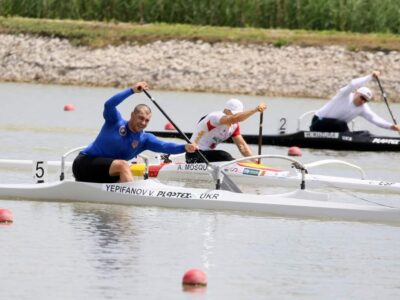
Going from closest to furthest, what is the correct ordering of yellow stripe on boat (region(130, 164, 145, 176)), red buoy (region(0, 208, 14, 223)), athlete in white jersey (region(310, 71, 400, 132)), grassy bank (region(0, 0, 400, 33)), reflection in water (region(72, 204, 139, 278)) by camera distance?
reflection in water (region(72, 204, 139, 278)) → red buoy (region(0, 208, 14, 223)) → yellow stripe on boat (region(130, 164, 145, 176)) → athlete in white jersey (region(310, 71, 400, 132)) → grassy bank (region(0, 0, 400, 33))

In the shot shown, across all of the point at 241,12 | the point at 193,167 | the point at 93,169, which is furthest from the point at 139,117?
the point at 241,12

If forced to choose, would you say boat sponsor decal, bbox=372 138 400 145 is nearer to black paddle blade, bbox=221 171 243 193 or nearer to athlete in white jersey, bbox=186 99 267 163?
athlete in white jersey, bbox=186 99 267 163

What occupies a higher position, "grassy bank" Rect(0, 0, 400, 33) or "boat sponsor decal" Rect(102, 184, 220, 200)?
"grassy bank" Rect(0, 0, 400, 33)

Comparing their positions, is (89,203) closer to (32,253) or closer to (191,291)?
(32,253)

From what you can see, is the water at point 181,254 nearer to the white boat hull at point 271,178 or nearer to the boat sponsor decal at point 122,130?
the white boat hull at point 271,178

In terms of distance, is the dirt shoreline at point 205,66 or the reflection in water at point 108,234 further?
the dirt shoreline at point 205,66

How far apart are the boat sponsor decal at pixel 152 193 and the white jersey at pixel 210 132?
3763 mm

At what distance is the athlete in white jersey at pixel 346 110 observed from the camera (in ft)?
100

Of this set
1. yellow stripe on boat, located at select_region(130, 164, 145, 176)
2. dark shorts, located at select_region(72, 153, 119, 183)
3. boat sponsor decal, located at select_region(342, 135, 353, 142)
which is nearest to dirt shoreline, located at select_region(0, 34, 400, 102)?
boat sponsor decal, located at select_region(342, 135, 353, 142)

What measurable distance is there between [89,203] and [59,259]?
4304 millimetres

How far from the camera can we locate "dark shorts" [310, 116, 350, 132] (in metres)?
31.9

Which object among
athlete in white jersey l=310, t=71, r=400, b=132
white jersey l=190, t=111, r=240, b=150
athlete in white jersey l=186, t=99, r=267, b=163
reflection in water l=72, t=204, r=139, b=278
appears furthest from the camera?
athlete in white jersey l=310, t=71, r=400, b=132

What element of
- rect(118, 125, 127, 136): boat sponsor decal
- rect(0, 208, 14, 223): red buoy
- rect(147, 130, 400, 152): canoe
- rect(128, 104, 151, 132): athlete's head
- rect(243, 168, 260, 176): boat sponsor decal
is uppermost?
rect(128, 104, 151, 132): athlete's head

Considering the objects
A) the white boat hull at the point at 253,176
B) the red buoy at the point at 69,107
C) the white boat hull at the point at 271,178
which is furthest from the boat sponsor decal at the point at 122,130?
the red buoy at the point at 69,107
